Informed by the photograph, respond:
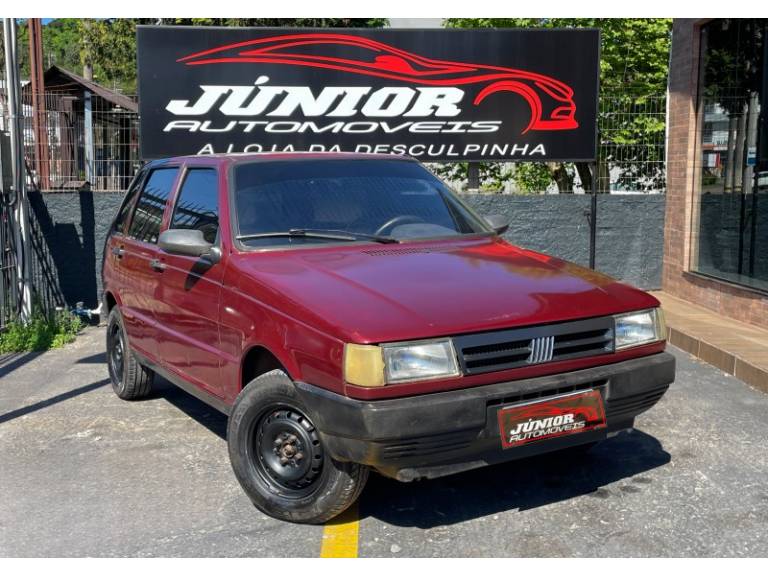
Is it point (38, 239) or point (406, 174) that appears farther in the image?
point (38, 239)

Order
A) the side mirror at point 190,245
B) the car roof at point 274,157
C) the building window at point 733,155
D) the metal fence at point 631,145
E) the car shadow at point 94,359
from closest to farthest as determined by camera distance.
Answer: the side mirror at point 190,245, the car roof at point 274,157, the car shadow at point 94,359, the building window at point 733,155, the metal fence at point 631,145

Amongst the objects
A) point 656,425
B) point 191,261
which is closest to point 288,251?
point 191,261

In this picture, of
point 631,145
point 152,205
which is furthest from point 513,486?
point 631,145

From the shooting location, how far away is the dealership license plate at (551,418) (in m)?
3.68

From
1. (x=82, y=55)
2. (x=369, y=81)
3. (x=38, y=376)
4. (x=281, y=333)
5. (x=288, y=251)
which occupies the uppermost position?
(x=82, y=55)

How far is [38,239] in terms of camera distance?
1023cm

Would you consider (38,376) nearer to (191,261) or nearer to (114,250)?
(114,250)

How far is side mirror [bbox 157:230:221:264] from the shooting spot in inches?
178

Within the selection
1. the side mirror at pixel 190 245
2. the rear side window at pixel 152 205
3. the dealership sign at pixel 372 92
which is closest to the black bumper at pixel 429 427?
the side mirror at pixel 190 245

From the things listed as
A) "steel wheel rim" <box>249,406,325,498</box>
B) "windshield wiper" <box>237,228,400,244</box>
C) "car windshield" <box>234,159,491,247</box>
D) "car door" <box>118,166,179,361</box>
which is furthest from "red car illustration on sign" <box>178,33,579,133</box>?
"steel wheel rim" <box>249,406,325,498</box>

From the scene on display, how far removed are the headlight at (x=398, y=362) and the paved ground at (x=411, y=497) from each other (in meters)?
0.81

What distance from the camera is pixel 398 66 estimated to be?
35.3 ft

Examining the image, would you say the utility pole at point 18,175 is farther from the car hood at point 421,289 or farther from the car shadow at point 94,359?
the car hood at point 421,289

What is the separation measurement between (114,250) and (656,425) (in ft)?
13.2
